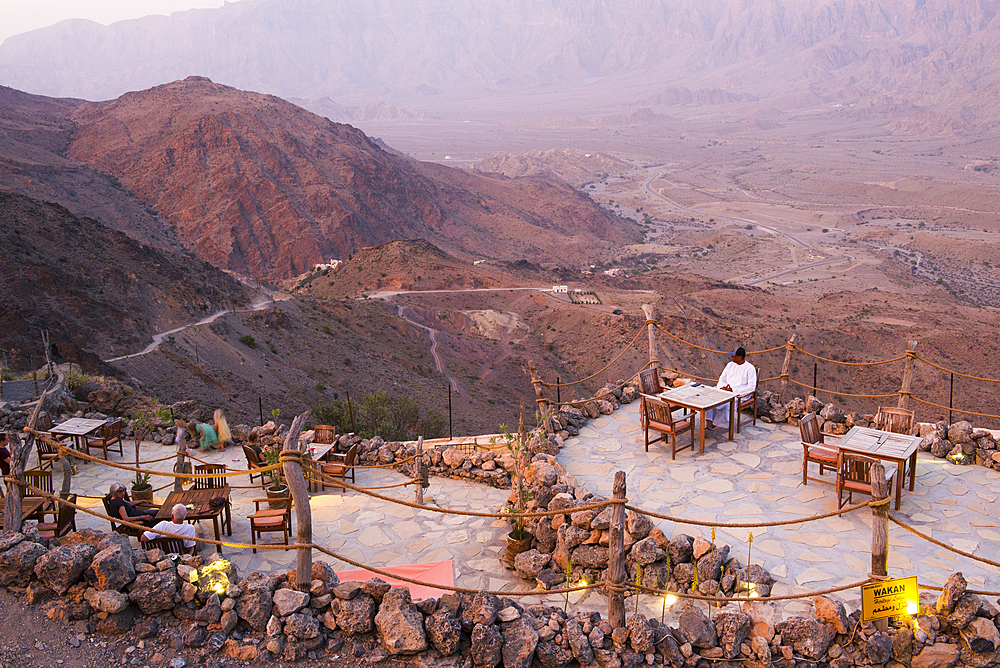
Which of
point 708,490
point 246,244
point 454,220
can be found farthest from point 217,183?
point 708,490

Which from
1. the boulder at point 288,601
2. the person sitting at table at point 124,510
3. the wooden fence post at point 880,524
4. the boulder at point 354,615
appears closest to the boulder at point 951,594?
the wooden fence post at point 880,524

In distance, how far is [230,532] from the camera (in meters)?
8.45

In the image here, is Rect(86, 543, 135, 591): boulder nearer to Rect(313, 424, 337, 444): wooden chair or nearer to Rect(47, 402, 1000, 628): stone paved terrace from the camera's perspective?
Rect(47, 402, 1000, 628): stone paved terrace

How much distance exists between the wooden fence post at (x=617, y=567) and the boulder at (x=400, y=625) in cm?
158

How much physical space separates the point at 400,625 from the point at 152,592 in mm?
2101

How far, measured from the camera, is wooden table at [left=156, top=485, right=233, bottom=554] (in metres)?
7.82

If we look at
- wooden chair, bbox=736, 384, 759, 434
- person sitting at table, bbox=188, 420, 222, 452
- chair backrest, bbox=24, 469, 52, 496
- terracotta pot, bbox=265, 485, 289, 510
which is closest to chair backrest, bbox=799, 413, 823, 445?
wooden chair, bbox=736, 384, 759, 434

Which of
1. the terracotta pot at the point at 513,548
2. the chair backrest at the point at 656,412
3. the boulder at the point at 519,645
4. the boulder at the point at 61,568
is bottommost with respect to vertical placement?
the terracotta pot at the point at 513,548

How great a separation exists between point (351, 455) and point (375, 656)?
4.61m

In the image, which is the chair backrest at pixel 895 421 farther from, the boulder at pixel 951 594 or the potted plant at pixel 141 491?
the potted plant at pixel 141 491

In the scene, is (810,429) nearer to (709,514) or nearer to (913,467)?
(913,467)

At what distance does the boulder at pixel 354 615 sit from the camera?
5.98 m

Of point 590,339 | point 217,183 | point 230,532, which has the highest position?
point 217,183

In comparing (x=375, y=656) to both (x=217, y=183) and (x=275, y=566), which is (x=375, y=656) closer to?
(x=275, y=566)
